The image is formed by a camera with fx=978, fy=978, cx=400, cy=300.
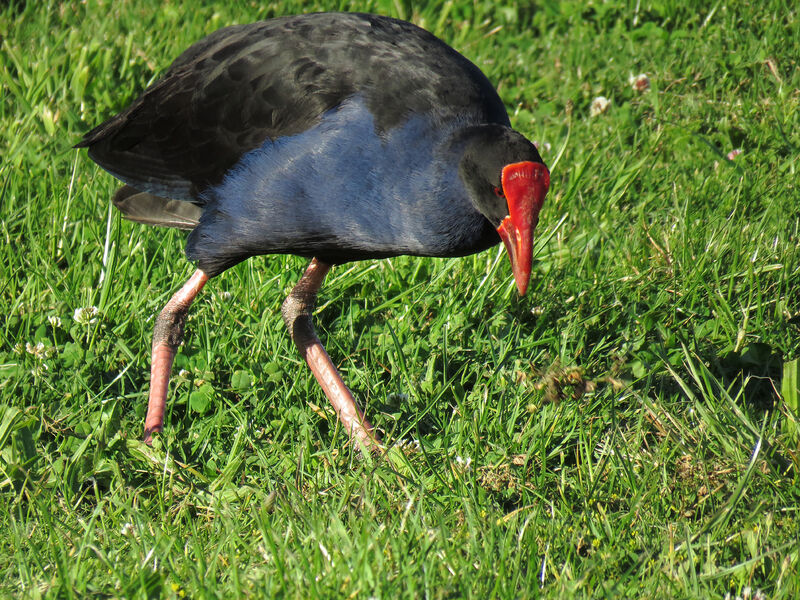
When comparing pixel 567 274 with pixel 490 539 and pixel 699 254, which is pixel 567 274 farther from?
pixel 490 539

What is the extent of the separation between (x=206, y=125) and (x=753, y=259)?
201 centimetres

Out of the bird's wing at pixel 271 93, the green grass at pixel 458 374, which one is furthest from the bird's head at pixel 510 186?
the green grass at pixel 458 374

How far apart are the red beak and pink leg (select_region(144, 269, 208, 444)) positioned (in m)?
1.21

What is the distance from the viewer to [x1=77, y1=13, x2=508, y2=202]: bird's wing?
302cm

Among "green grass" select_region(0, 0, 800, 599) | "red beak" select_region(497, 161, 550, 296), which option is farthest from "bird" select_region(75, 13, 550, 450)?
"green grass" select_region(0, 0, 800, 599)

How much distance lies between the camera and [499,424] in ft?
10.0

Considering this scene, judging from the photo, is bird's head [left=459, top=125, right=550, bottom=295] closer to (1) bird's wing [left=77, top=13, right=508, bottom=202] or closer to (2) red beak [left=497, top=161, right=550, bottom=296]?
(2) red beak [left=497, top=161, right=550, bottom=296]

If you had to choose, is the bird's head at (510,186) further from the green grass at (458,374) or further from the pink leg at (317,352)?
the pink leg at (317,352)

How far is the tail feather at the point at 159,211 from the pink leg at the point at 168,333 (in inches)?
7.4

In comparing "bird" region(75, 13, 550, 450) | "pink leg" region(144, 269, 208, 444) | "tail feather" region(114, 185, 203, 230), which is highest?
"bird" region(75, 13, 550, 450)

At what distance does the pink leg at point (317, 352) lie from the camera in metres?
3.14

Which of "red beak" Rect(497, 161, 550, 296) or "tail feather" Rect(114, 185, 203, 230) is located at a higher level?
"red beak" Rect(497, 161, 550, 296)

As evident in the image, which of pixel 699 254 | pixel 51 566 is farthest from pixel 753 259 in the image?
pixel 51 566

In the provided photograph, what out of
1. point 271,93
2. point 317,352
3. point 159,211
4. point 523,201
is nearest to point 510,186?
point 523,201
